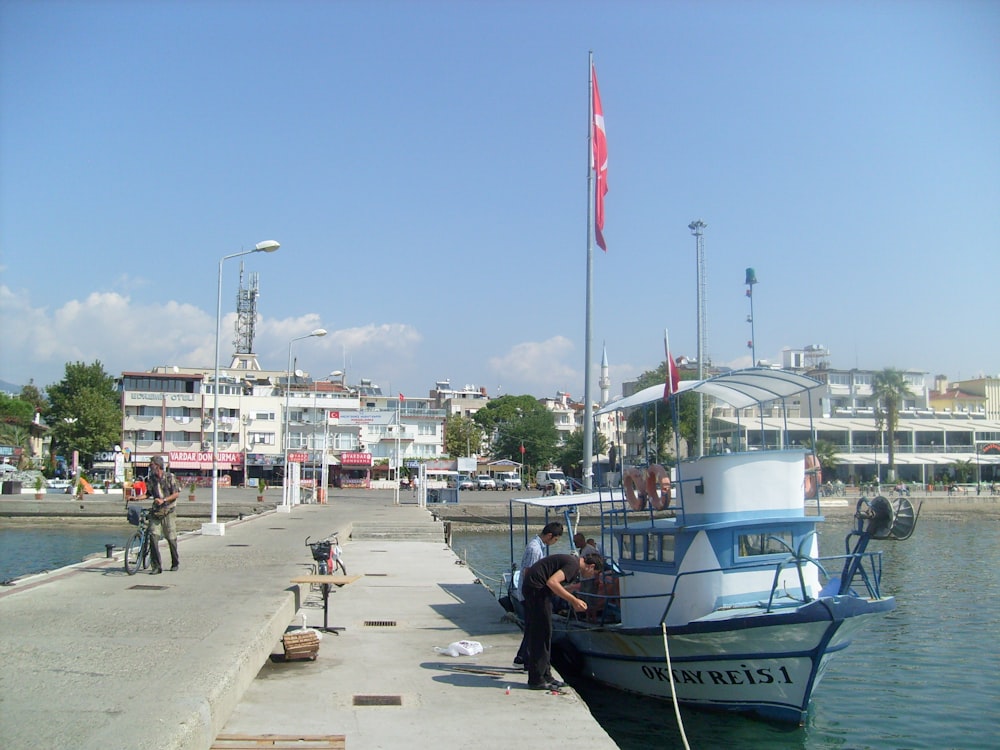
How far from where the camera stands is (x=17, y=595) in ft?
40.0

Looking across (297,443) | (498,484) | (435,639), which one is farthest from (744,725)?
(297,443)

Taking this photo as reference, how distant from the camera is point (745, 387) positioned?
14.7m

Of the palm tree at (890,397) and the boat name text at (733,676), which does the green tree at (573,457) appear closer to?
the palm tree at (890,397)

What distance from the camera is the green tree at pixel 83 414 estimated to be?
8006cm

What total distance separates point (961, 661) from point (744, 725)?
24.1ft

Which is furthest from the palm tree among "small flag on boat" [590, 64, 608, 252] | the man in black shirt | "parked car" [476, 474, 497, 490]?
the man in black shirt

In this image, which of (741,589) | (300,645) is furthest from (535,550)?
(300,645)

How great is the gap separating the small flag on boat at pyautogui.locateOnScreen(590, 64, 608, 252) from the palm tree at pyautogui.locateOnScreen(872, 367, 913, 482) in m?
61.1

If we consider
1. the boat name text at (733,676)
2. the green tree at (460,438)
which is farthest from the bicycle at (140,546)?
the green tree at (460,438)

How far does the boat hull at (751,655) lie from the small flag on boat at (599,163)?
1323 cm

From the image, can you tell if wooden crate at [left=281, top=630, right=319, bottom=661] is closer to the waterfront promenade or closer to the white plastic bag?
the waterfront promenade

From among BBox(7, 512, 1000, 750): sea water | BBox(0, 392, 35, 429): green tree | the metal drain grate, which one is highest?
BBox(0, 392, 35, 429): green tree

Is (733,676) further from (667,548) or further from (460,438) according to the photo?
(460,438)

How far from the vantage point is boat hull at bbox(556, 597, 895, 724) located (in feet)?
38.2
